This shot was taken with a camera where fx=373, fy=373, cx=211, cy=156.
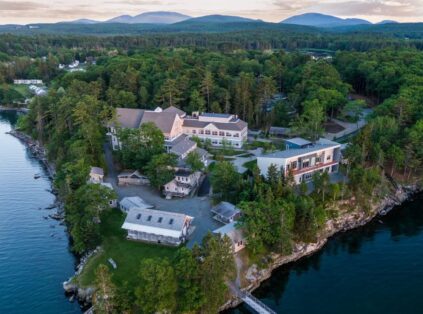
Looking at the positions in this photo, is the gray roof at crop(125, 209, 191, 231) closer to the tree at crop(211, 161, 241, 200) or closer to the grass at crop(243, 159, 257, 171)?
the tree at crop(211, 161, 241, 200)

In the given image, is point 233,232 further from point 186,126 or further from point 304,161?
point 186,126

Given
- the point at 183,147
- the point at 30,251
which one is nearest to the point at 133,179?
the point at 183,147

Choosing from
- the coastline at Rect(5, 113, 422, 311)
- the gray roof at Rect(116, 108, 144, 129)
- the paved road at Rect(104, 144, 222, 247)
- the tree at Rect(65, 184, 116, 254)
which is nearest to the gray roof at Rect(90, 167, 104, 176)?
the paved road at Rect(104, 144, 222, 247)

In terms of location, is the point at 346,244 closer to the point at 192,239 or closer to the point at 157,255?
the point at 192,239

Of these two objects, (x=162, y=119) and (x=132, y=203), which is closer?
(x=132, y=203)

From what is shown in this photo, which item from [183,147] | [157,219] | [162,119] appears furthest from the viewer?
[162,119]
